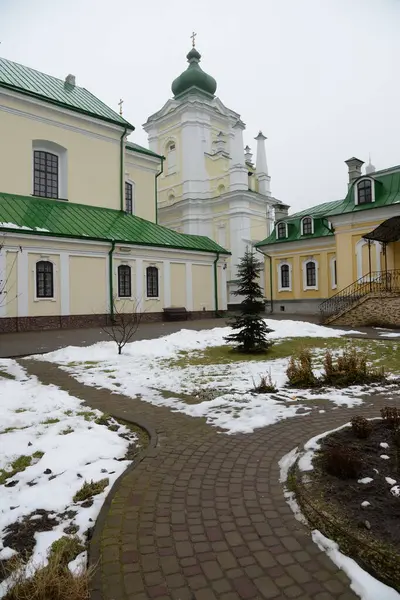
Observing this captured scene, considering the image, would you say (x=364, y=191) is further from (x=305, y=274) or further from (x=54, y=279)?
(x=54, y=279)

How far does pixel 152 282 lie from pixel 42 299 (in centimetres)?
683

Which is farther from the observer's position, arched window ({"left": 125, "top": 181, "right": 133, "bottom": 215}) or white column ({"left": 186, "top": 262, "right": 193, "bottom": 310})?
arched window ({"left": 125, "top": 181, "right": 133, "bottom": 215})

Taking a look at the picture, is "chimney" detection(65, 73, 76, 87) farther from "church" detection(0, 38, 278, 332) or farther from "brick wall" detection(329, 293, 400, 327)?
"brick wall" detection(329, 293, 400, 327)

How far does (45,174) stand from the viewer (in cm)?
2439

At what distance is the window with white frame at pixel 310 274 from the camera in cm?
3106

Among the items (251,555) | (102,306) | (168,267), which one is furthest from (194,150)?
(251,555)

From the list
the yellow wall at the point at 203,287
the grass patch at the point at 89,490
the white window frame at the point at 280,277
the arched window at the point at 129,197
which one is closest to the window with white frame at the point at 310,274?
the white window frame at the point at 280,277

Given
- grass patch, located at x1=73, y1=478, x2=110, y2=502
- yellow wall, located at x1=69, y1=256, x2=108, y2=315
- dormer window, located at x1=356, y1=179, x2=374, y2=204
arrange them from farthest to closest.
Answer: dormer window, located at x1=356, y1=179, x2=374, y2=204 → yellow wall, located at x1=69, y1=256, x2=108, y2=315 → grass patch, located at x1=73, y1=478, x2=110, y2=502

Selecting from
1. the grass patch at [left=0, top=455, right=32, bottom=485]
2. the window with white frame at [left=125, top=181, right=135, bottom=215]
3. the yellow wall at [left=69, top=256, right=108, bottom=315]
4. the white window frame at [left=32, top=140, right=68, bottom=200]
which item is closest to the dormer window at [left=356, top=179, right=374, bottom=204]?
the window with white frame at [left=125, top=181, right=135, bottom=215]

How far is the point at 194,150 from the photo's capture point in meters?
40.7

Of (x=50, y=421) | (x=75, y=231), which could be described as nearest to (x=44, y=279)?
(x=75, y=231)

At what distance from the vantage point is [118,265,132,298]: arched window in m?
22.4

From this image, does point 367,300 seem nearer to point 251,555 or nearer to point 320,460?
point 320,460

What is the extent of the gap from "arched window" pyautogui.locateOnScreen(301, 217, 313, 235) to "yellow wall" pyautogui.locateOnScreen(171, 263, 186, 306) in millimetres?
11555
